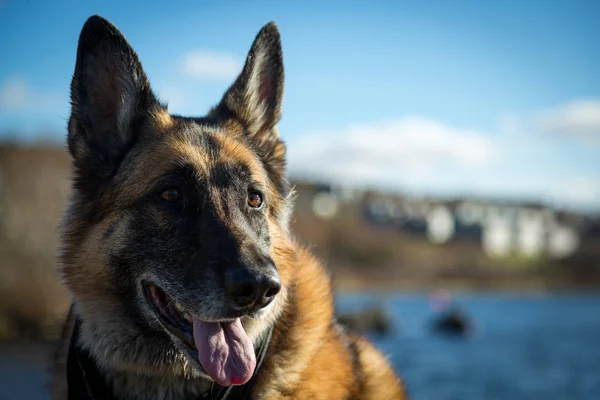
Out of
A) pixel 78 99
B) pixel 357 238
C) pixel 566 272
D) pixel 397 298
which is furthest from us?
pixel 566 272

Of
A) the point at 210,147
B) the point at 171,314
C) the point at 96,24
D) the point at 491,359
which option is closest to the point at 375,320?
the point at 491,359

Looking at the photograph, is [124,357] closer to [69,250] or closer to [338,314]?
[69,250]

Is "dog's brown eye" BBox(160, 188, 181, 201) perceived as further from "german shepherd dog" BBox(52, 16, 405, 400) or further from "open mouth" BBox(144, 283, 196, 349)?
"open mouth" BBox(144, 283, 196, 349)

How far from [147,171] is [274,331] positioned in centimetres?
138

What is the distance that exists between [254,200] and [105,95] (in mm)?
1315

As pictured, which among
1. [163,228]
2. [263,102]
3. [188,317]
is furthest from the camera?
[263,102]

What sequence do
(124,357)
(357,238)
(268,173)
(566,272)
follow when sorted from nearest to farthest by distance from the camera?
1. (124,357)
2. (268,173)
3. (357,238)
4. (566,272)

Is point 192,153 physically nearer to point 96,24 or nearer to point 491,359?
point 96,24

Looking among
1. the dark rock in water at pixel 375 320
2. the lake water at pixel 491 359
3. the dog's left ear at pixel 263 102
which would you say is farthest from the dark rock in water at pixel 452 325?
the dog's left ear at pixel 263 102

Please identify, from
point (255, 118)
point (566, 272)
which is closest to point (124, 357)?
point (255, 118)

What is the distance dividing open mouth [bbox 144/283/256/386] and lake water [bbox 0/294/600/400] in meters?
6.02

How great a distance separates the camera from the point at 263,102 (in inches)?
177

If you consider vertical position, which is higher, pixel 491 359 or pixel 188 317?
pixel 188 317

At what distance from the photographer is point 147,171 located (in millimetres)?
3797
